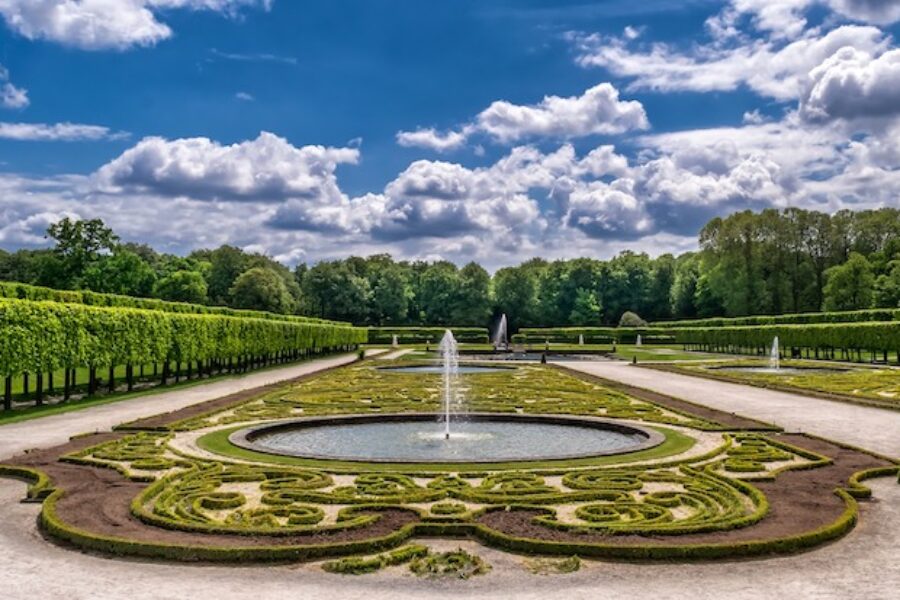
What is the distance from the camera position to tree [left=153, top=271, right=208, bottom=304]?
278ft

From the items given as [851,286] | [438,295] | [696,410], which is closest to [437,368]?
[696,410]

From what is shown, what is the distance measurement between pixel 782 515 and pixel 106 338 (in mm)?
22786

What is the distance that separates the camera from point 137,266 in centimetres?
7438

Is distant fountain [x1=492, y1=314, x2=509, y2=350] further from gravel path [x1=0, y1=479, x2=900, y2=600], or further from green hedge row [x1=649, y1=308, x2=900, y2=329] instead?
gravel path [x1=0, y1=479, x2=900, y2=600]

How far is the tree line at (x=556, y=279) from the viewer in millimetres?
72625

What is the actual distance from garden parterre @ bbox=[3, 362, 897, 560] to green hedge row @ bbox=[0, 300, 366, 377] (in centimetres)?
827

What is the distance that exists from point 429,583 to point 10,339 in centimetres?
1828

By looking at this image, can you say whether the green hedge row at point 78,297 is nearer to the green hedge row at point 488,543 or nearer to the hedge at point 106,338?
the hedge at point 106,338

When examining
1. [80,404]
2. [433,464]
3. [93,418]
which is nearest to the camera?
[433,464]

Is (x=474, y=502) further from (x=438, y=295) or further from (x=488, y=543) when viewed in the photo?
(x=438, y=295)

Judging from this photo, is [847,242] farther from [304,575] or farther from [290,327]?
[304,575]

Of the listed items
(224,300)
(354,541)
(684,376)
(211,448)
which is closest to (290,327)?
(684,376)

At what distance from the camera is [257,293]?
88.1 metres

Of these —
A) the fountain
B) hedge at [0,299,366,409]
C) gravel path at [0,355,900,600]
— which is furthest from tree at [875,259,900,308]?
gravel path at [0,355,900,600]
